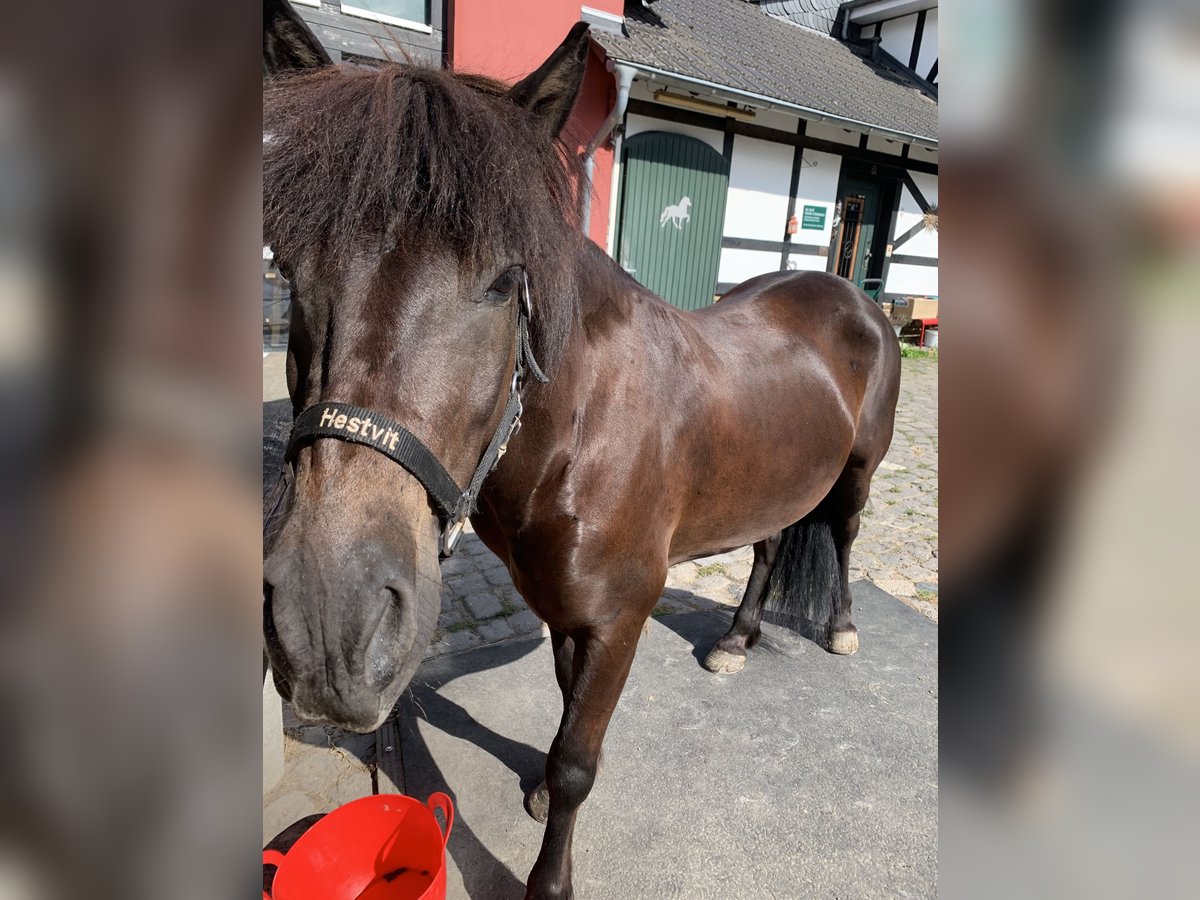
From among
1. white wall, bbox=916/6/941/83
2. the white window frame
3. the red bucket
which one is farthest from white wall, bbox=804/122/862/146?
the red bucket

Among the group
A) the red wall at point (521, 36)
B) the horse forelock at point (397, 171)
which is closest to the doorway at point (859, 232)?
the red wall at point (521, 36)

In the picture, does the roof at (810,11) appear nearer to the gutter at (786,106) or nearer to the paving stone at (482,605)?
the gutter at (786,106)

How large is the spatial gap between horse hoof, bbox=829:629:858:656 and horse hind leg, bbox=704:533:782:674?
1.27ft

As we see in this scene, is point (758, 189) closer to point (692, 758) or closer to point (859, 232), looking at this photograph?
point (859, 232)

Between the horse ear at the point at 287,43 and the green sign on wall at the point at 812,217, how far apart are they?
1031cm

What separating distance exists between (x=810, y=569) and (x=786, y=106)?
7.59 meters

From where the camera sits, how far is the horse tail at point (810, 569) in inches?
136

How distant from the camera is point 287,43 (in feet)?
4.87

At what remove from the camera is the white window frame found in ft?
21.2

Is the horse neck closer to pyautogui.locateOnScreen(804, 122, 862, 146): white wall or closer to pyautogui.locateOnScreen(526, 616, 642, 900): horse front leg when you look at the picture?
pyautogui.locateOnScreen(526, 616, 642, 900): horse front leg
